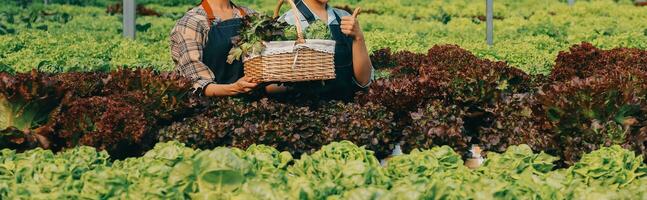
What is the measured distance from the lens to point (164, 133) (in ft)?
21.4

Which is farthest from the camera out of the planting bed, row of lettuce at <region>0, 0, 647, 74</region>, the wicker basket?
row of lettuce at <region>0, 0, 647, 74</region>

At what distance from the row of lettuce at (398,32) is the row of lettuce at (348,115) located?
126 centimetres

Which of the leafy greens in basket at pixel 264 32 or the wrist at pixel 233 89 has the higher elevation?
the leafy greens in basket at pixel 264 32

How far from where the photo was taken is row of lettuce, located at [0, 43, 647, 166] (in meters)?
6.26

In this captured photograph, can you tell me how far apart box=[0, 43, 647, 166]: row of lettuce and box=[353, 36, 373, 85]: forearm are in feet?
0.55

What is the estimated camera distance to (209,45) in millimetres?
6652

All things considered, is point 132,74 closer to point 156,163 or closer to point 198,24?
point 198,24

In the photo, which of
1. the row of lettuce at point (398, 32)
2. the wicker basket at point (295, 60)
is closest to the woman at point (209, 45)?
the wicker basket at point (295, 60)

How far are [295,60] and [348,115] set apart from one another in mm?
885

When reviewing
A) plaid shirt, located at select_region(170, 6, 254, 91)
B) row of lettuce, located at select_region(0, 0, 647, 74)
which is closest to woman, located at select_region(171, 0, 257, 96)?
plaid shirt, located at select_region(170, 6, 254, 91)

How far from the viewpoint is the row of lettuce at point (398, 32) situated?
12523mm

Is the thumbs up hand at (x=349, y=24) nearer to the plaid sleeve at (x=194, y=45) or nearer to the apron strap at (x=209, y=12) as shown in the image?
the apron strap at (x=209, y=12)

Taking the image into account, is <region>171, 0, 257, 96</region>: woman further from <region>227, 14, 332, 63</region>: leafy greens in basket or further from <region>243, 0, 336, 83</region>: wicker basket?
<region>243, 0, 336, 83</region>: wicker basket

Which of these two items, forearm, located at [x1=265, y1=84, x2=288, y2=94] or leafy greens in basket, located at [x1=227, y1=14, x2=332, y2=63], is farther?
forearm, located at [x1=265, y1=84, x2=288, y2=94]
